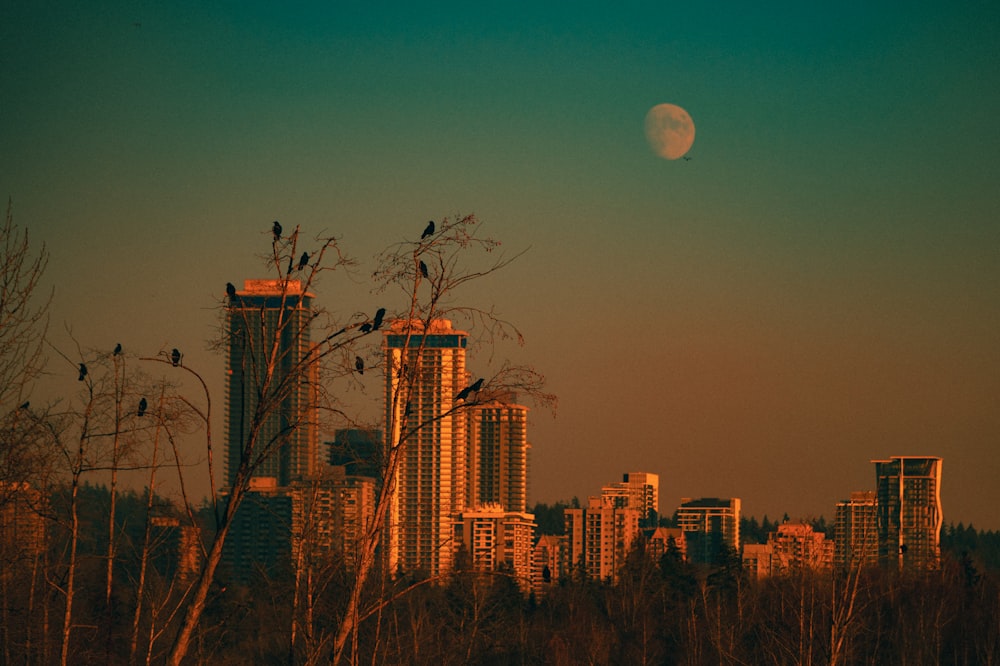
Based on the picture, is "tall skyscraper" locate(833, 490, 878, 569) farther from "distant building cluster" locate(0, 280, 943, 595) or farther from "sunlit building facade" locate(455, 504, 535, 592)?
"sunlit building facade" locate(455, 504, 535, 592)

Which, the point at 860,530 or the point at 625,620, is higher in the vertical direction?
the point at 860,530

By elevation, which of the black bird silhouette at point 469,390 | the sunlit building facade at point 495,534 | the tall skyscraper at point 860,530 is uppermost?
the black bird silhouette at point 469,390

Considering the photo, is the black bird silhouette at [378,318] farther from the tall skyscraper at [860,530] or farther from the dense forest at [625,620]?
the dense forest at [625,620]

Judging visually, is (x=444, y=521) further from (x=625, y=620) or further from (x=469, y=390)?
(x=469, y=390)

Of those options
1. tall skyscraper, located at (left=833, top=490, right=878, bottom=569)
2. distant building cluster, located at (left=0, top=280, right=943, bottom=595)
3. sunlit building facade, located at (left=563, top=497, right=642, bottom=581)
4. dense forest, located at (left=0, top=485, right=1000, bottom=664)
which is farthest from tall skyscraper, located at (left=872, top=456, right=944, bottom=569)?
tall skyscraper, located at (left=833, top=490, right=878, bottom=569)

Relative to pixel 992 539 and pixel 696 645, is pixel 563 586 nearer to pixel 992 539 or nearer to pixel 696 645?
pixel 696 645

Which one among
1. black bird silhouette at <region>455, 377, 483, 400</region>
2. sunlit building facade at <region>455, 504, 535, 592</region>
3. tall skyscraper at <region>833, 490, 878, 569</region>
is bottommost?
sunlit building facade at <region>455, 504, 535, 592</region>

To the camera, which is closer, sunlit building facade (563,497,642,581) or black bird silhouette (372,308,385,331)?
black bird silhouette (372,308,385,331)

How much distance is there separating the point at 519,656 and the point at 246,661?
12.9 meters

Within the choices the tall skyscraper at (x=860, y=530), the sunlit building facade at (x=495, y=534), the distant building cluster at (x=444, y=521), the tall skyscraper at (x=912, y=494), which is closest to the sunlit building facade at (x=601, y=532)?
the distant building cluster at (x=444, y=521)

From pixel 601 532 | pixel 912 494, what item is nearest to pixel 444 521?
pixel 601 532

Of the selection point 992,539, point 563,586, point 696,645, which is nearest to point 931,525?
point 992,539

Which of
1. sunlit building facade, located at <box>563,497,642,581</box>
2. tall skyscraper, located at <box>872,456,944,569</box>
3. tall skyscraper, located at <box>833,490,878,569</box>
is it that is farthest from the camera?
sunlit building facade, located at <box>563,497,642,581</box>

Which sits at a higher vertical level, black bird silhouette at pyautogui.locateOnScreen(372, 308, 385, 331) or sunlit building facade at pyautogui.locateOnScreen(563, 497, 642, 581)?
black bird silhouette at pyautogui.locateOnScreen(372, 308, 385, 331)
